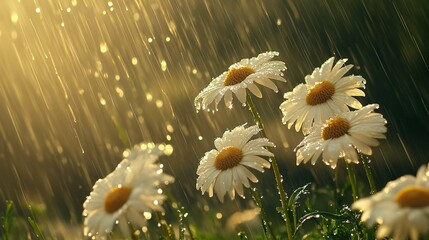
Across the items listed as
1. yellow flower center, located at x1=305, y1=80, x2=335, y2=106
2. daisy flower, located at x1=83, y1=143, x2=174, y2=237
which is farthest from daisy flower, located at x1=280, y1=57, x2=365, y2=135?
daisy flower, located at x1=83, y1=143, x2=174, y2=237

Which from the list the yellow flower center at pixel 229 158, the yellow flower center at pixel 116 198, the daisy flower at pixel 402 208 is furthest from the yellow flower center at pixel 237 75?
the daisy flower at pixel 402 208

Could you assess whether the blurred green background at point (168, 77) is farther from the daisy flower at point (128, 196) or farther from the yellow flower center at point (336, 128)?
the daisy flower at point (128, 196)

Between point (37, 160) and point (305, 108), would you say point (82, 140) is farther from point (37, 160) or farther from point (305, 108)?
point (305, 108)

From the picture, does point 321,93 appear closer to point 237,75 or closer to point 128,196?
point 237,75

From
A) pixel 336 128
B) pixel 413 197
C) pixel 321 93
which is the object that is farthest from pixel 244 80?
pixel 413 197

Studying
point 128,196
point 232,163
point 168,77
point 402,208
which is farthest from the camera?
point 168,77

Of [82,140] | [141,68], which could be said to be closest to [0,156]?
[82,140]
